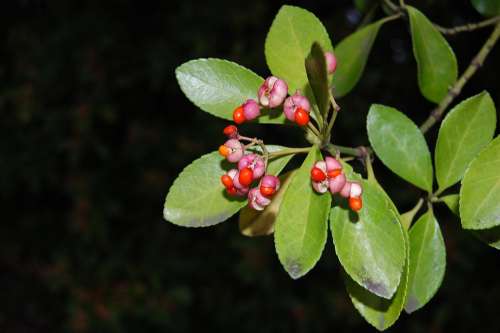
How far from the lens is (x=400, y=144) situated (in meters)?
0.96

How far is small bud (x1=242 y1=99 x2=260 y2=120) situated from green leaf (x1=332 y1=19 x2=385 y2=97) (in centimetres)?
33

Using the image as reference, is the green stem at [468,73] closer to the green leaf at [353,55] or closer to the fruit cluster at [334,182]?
the green leaf at [353,55]

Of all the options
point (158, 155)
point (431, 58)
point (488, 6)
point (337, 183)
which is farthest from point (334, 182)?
point (158, 155)

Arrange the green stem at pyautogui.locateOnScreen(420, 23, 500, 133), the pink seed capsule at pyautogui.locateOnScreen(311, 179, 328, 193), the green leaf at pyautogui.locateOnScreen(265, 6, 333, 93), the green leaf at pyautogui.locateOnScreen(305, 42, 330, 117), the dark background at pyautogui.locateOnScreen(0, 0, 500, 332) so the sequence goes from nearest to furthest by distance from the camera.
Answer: the green leaf at pyautogui.locateOnScreen(305, 42, 330, 117)
the pink seed capsule at pyautogui.locateOnScreen(311, 179, 328, 193)
the green leaf at pyautogui.locateOnScreen(265, 6, 333, 93)
the green stem at pyautogui.locateOnScreen(420, 23, 500, 133)
the dark background at pyautogui.locateOnScreen(0, 0, 500, 332)

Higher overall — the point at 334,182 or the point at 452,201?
the point at 334,182

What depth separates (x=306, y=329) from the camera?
2.77 m

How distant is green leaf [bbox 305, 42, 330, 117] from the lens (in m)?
0.69

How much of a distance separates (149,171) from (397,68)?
1.22 meters

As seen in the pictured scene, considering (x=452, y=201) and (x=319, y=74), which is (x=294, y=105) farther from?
(x=452, y=201)

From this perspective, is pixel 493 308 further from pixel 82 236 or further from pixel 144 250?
pixel 82 236

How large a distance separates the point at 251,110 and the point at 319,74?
0.46 feet

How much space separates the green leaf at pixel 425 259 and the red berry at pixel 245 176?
1.01 ft

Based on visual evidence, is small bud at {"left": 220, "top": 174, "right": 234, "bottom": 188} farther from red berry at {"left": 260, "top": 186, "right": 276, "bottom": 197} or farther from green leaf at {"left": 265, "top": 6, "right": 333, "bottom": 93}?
green leaf at {"left": 265, "top": 6, "right": 333, "bottom": 93}

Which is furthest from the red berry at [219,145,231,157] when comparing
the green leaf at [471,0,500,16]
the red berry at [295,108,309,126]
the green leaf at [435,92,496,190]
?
the green leaf at [471,0,500,16]
